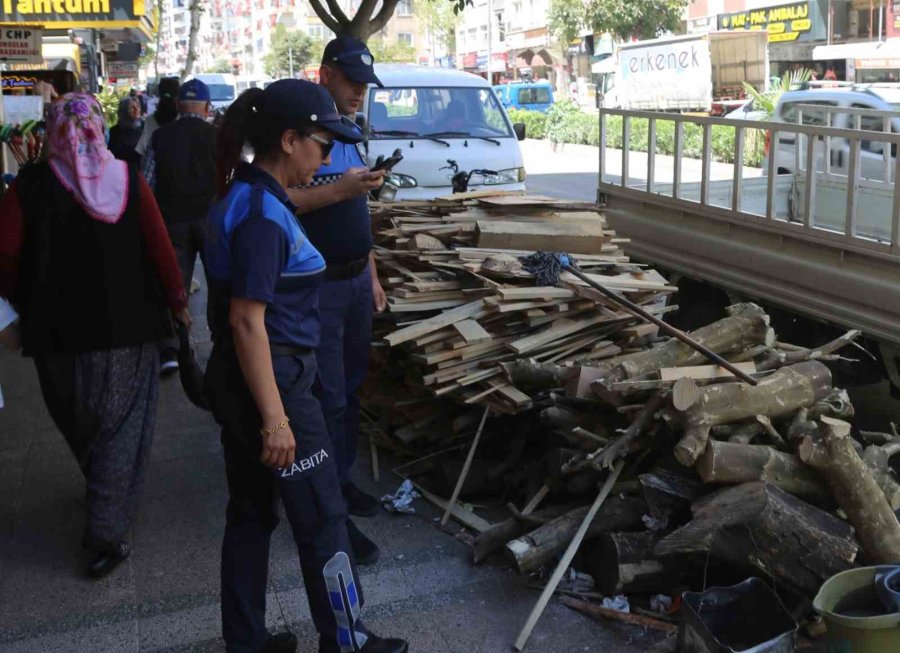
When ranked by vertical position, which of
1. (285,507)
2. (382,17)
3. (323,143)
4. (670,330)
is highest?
(382,17)

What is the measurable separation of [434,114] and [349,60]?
7008mm

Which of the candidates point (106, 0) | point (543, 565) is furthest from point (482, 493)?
point (106, 0)

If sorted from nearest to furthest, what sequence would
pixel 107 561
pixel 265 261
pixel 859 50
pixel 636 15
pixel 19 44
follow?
1. pixel 265 261
2. pixel 107 561
3. pixel 19 44
4. pixel 859 50
5. pixel 636 15

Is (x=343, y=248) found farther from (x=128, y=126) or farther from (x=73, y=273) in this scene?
(x=128, y=126)

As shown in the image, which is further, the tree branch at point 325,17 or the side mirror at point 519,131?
the side mirror at point 519,131

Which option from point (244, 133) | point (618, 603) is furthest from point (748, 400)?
point (244, 133)

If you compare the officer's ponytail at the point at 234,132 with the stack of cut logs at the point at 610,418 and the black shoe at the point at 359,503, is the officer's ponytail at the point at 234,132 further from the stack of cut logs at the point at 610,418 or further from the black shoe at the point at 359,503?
the black shoe at the point at 359,503

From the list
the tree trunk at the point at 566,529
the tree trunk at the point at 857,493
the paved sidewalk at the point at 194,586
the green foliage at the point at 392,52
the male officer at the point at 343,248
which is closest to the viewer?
the tree trunk at the point at 857,493

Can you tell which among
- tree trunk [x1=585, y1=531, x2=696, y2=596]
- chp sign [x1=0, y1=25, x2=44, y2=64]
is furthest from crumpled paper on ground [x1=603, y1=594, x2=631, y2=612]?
chp sign [x1=0, y1=25, x2=44, y2=64]

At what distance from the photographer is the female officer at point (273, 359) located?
295cm

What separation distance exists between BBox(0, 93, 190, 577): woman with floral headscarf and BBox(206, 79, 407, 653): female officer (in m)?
1.07

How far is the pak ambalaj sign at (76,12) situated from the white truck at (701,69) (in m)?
18.9

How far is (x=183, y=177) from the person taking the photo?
7.33 metres

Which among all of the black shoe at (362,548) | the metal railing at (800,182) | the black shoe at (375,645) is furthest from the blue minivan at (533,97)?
the black shoe at (375,645)
